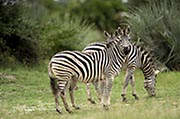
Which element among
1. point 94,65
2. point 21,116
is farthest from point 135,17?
point 21,116

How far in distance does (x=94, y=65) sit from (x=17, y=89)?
5086 millimetres

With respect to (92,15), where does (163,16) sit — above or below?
above

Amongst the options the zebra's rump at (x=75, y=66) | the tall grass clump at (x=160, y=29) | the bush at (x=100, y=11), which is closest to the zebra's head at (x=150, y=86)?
the zebra's rump at (x=75, y=66)

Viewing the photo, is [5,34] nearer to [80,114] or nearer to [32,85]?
[32,85]

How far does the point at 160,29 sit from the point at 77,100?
7.60 metres

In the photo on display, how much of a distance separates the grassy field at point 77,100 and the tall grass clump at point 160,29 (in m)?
1.29

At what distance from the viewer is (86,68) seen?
12203 mm

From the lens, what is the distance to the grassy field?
1092cm

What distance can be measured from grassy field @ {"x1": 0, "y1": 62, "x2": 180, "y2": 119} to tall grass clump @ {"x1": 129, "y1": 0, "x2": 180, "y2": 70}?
129 centimetres

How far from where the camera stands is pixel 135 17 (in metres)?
21.5

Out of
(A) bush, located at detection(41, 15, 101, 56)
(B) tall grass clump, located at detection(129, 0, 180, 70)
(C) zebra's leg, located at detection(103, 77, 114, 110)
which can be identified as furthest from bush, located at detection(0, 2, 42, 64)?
(C) zebra's leg, located at detection(103, 77, 114, 110)

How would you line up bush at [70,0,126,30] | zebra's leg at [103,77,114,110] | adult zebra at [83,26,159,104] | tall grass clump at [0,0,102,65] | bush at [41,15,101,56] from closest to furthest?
zebra's leg at [103,77,114,110] → adult zebra at [83,26,159,104] → tall grass clump at [0,0,102,65] → bush at [41,15,101,56] → bush at [70,0,126,30]

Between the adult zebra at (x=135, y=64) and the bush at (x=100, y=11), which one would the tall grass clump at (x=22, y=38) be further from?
the bush at (x=100, y=11)

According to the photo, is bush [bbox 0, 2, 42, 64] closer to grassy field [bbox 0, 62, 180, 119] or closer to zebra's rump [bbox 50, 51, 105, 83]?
grassy field [bbox 0, 62, 180, 119]
